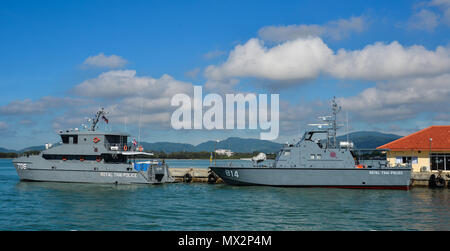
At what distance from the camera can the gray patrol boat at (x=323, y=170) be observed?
97.5ft

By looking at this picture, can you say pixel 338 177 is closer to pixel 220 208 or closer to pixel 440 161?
pixel 440 161

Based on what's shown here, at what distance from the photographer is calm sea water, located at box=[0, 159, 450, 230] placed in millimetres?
16859

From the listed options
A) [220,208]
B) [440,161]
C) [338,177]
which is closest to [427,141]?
[440,161]

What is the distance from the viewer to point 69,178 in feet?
107

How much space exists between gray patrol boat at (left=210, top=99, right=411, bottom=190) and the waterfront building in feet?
13.8

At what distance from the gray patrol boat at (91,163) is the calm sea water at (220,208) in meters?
2.11

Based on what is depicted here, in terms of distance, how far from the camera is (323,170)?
98.3 feet

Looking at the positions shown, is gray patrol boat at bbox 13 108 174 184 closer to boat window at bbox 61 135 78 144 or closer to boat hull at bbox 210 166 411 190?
boat window at bbox 61 135 78 144

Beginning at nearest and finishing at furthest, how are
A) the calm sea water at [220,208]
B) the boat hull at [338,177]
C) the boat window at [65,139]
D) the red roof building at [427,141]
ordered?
the calm sea water at [220,208] → the boat hull at [338,177] → the boat window at [65,139] → the red roof building at [427,141]

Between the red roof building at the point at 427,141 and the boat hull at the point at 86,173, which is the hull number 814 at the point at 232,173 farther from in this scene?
the red roof building at the point at 427,141

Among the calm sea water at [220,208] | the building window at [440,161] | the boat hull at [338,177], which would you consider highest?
the building window at [440,161]

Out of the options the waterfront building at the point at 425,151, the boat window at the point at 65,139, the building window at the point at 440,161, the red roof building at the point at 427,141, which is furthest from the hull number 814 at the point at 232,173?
the building window at the point at 440,161

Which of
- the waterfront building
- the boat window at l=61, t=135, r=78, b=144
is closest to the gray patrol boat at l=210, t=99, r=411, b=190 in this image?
the waterfront building
